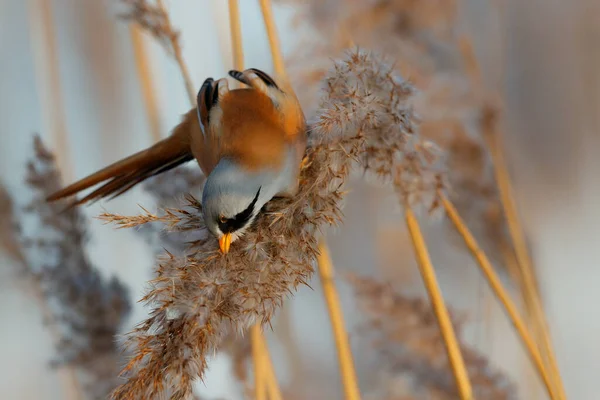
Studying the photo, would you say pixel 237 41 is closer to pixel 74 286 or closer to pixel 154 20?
pixel 154 20

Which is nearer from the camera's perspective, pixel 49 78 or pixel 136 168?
pixel 136 168

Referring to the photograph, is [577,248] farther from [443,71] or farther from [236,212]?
[236,212]

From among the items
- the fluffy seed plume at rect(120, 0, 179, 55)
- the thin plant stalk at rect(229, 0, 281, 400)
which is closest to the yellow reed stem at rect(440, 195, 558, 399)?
the thin plant stalk at rect(229, 0, 281, 400)

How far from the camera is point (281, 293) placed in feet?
1.47

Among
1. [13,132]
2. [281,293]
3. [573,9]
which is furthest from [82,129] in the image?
[573,9]

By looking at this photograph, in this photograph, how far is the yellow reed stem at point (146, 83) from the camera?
0.91 metres

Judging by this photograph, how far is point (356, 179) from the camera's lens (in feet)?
4.01

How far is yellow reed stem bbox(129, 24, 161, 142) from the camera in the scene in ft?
2.97

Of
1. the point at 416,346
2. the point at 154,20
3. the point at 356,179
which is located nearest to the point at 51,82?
the point at 154,20

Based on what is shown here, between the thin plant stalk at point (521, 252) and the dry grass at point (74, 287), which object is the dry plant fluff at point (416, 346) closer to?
the thin plant stalk at point (521, 252)

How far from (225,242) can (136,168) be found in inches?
10.1

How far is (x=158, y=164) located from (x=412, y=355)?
1.52ft

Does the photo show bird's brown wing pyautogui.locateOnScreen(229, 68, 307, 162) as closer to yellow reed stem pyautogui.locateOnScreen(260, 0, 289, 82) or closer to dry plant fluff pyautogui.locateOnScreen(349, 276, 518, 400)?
yellow reed stem pyautogui.locateOnScreen(260, 0, 289, 82)

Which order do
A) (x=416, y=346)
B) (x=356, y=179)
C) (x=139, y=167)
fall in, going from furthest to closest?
1. (x=356, y=179)
2. (x=416, y=346)
3. (x=139, y=167)
